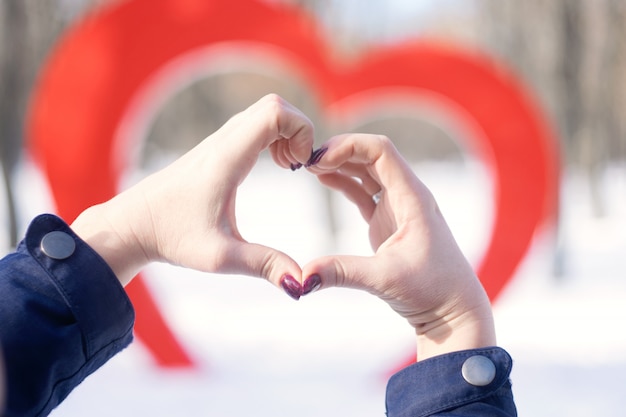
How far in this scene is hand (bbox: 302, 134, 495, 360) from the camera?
3.26 feet

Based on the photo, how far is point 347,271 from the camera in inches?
39.0

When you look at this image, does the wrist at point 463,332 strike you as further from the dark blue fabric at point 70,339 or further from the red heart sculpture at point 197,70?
the red heart sculpture at point 197,70

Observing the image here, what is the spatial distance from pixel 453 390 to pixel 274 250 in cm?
32

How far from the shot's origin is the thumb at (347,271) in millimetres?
962

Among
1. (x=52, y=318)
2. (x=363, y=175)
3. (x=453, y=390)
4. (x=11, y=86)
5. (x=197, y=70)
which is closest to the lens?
(x=52, y=318)

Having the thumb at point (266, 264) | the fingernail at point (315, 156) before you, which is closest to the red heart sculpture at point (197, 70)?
the fingernail at point (315, 156)

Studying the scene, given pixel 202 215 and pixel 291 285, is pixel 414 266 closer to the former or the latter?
pixel 291 285

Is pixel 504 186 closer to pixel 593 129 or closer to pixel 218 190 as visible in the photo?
pixel 218 190

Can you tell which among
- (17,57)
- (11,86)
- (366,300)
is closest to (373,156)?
(366,300)

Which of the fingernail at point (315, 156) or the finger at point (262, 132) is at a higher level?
the finger at point (262, 132)

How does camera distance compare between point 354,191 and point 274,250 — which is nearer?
point 274,250

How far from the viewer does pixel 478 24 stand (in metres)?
7.55

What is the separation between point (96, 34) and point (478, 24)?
4.91 meters

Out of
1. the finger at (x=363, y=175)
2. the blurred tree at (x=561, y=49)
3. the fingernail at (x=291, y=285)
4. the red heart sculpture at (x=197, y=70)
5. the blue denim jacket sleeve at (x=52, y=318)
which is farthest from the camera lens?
the blurred tree at (x=561, y=49)
